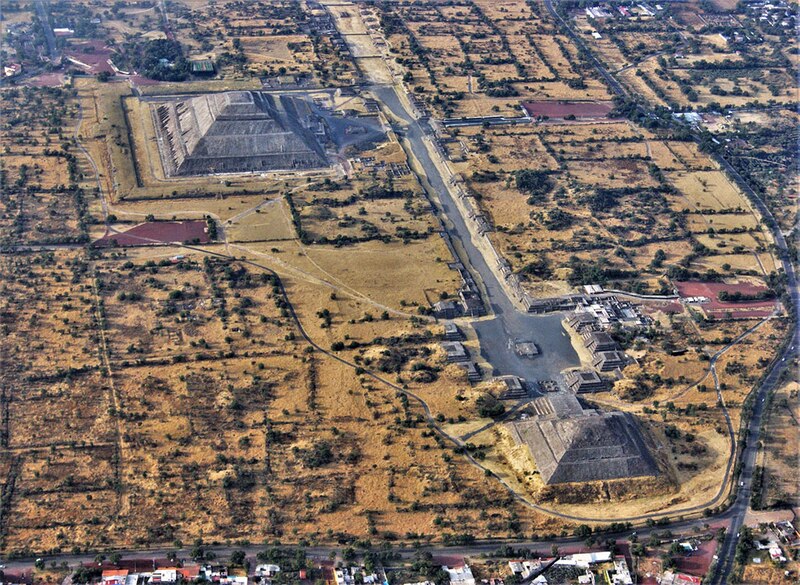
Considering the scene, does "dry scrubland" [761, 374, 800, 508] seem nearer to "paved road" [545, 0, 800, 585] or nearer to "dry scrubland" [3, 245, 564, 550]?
"paved road" [545, 0, 800, 585]

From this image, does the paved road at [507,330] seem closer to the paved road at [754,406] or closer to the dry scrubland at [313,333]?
the dry scrubland at [313,333]

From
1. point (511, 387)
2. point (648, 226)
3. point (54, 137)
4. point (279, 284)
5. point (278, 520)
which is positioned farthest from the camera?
point (54, 137)

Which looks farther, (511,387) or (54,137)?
(54,137)

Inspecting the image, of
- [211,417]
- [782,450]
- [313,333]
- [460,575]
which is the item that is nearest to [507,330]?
[313,333]

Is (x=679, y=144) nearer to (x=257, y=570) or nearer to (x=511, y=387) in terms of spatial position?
(x=511, y=387)

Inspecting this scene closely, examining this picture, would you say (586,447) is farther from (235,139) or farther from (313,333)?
(235,139)

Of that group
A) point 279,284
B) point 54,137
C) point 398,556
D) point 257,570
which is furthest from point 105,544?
point 54,137
